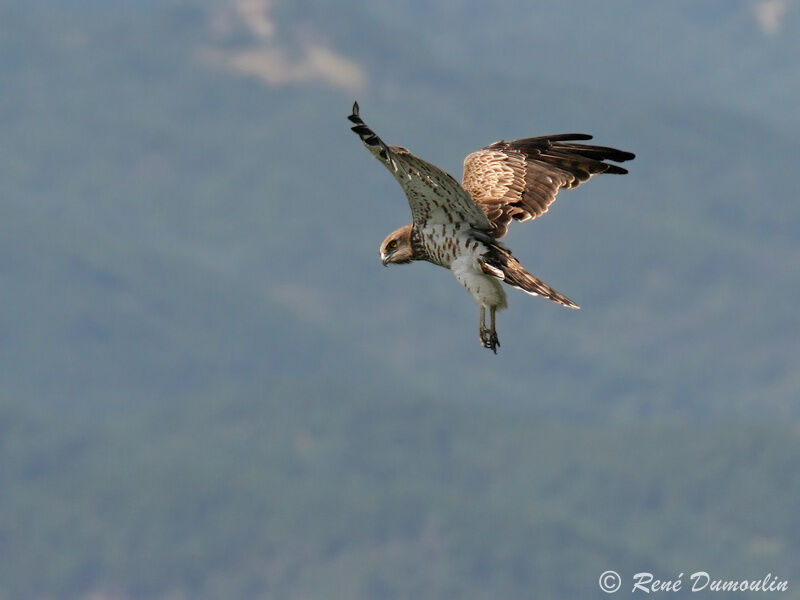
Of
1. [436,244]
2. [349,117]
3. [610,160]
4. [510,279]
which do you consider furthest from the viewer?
[610,160]

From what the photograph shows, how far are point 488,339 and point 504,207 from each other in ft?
8.59

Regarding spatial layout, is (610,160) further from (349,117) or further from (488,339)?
(349,117)

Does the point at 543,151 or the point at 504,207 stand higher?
the point at 543,151

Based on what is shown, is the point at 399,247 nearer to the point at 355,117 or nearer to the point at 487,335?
the point at 487,335

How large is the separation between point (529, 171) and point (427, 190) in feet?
11.9

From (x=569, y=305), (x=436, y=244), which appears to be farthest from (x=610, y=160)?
(x=569, y=305)

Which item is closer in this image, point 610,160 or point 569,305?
point 569,305

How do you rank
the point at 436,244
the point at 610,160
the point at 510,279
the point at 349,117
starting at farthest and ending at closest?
the point at 610,160, the point at 436,244, the point at 510,279, the point at 349,117

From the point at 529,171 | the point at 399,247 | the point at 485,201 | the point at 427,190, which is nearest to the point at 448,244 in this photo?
the point at 427,190

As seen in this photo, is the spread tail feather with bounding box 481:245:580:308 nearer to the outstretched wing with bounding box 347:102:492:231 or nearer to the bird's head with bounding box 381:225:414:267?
the outstretched wing with bounding box 347:102:492:231

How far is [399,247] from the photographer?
82.5 feet

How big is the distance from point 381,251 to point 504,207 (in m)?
1.75

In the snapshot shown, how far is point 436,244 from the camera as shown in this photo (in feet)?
79.9

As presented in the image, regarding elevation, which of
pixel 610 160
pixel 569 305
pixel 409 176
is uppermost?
pixel 610 160
